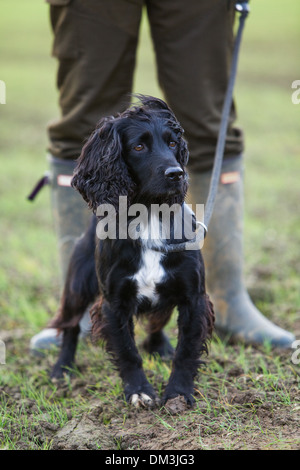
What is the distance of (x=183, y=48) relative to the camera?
3143 millimetres

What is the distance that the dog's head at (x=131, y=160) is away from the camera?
8.14ft

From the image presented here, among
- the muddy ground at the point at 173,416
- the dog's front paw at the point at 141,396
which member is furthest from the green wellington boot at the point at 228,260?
the dog's front paw at the point at 141,396

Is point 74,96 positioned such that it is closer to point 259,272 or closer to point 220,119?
point 220,119

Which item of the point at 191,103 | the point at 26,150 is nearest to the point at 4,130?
the point at 26,150

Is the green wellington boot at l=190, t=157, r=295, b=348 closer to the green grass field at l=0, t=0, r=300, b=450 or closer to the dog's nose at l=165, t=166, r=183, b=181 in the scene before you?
the green grass field at l=0, t=0, r=300, b=450

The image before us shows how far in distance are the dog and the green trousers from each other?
24.1 inches

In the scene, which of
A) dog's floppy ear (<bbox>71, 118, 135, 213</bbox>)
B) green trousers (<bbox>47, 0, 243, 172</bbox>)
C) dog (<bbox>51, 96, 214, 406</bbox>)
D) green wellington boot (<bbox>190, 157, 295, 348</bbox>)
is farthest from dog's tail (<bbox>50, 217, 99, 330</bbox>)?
green wellington boot (<bbox>190, 157, 295, 348</bbox>)

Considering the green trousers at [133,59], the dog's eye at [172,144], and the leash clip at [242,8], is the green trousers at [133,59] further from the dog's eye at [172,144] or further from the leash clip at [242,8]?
the dog's eye at [172,144]

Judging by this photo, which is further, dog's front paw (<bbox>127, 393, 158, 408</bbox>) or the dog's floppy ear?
dog's front paw (<bbox>127, 393, 158, 408</bbox>)

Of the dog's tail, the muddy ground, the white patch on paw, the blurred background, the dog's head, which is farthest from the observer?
the blurred background

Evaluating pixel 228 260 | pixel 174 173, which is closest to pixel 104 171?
pixel 174 173

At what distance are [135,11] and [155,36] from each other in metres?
0.19

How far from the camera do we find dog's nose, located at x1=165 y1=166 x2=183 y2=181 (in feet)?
7.81

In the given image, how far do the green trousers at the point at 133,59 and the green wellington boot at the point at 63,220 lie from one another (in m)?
0.18
